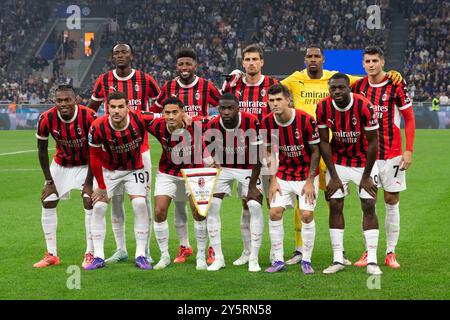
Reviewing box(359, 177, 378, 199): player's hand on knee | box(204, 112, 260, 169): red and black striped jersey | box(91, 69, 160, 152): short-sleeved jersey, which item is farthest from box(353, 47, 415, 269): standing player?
box(91, 69, 160, 152): short-sleeved jersey

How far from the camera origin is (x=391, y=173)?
8.40m

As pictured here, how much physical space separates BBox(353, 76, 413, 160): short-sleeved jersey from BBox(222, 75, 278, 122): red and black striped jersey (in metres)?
1.05

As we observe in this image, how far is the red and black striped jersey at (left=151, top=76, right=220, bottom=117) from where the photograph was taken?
889cm

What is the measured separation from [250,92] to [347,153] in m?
1.35

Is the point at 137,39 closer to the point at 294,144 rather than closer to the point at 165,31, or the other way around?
the point at 165,31

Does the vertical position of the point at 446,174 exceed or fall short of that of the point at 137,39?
it falls short

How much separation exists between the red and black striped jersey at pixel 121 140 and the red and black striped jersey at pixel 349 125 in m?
1.82

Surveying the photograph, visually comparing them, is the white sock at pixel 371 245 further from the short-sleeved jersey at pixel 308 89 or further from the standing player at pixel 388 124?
the short-sleeved jersey at pixel 308 89

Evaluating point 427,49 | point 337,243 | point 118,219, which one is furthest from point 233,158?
point 427,49

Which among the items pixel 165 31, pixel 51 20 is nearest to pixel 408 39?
pixel 165 31

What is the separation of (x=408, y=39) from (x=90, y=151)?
116 feet

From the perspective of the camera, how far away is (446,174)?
1731 centimetres

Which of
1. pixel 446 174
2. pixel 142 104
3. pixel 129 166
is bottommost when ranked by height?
pixel 446 174
